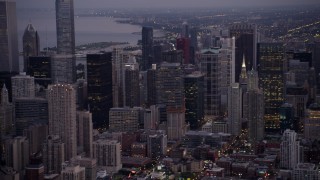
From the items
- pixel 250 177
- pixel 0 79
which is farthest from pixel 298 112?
pixel 0 79

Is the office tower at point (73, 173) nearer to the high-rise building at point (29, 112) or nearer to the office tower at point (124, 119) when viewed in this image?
the high-rise building at point (29, 112)

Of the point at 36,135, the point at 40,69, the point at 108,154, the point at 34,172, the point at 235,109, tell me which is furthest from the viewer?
the point at 40,69

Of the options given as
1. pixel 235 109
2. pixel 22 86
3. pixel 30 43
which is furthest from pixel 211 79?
pixel 30 43

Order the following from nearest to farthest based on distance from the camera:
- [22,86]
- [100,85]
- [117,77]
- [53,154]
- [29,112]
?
[53,154], [29,112], [22,86], [100,85], [117,77]

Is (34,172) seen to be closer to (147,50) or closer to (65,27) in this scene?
(65,27)

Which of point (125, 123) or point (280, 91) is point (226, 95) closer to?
point (280, 91)

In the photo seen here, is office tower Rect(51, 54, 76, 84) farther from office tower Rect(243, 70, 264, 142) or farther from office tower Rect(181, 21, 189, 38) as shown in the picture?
office tower Rect(243, 70, 264, 142)

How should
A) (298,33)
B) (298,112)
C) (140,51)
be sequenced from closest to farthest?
1. (298,33)
2. (298,112)
3. (140,51)
